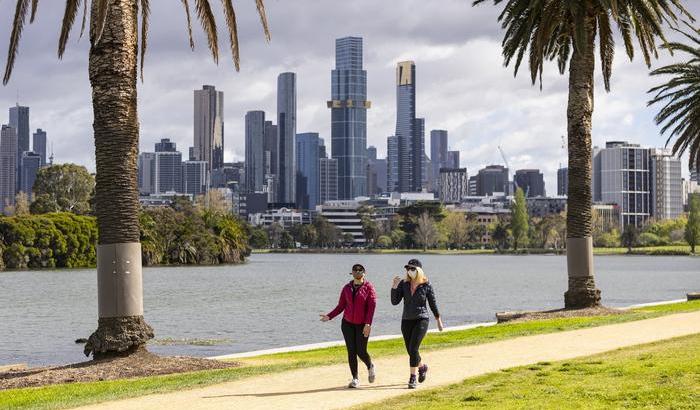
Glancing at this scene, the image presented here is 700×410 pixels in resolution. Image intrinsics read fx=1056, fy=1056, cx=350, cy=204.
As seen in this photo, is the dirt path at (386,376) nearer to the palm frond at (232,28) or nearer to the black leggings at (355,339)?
the black leggings at (355,339)

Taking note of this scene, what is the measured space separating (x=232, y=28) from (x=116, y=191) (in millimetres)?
4946

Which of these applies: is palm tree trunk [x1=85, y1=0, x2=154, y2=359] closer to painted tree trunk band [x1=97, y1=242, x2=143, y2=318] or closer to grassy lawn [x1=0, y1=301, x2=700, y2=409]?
painted tree trunk band [x1=97, y1=242, x2=143, y2=318]

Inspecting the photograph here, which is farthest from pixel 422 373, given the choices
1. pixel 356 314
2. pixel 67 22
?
pixel 67 22

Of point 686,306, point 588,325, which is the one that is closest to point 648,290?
point 686,306

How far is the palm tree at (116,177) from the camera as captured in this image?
2264cm

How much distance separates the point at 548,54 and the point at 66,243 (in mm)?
97549

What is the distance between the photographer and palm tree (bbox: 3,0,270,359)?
22641mm

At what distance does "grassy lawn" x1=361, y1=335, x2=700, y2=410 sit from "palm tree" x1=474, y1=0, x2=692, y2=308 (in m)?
16.0

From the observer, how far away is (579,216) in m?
36.1

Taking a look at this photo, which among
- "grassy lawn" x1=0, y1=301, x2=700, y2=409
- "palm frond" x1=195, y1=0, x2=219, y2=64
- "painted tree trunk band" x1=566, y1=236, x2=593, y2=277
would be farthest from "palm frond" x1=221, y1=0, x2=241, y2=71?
"painted tree trunk band" x1=566, y1=236, x2=593, y2=277

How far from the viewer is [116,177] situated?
2289 centimetres

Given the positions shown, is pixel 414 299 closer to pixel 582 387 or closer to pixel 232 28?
pixel 582 387

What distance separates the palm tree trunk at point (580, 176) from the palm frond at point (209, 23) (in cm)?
1445

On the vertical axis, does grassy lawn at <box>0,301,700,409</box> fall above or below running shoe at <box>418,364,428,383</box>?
below
